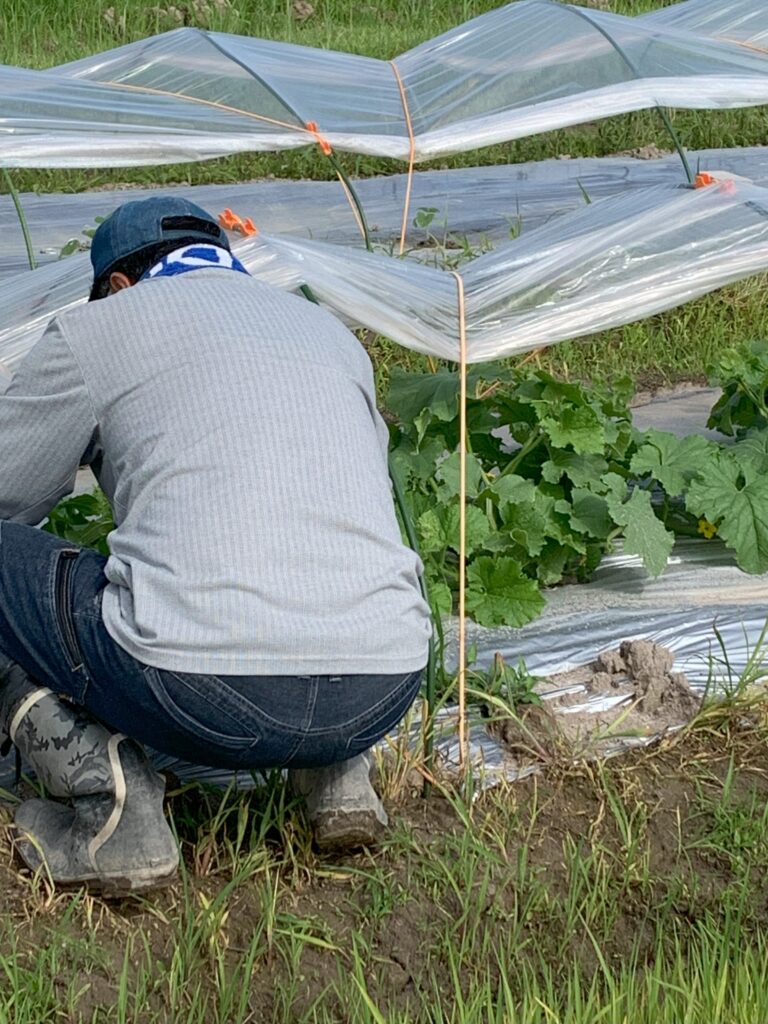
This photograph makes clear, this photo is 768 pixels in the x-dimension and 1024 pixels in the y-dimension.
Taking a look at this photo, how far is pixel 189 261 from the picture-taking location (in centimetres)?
233

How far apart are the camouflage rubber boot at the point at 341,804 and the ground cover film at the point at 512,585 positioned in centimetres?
6

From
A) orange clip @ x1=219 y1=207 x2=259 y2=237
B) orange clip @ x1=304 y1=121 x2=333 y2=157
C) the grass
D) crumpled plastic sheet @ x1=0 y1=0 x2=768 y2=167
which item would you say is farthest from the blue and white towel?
the grass

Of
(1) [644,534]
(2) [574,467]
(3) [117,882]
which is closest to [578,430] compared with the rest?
(2) [574,467]

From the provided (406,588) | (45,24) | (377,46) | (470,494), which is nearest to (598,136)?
(377,46)

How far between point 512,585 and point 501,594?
0.09 ft

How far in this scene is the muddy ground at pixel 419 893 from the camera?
2242mm

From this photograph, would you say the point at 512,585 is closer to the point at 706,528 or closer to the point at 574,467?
the point at 574,467

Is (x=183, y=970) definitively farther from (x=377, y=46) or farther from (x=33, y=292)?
(x=377, y=46)

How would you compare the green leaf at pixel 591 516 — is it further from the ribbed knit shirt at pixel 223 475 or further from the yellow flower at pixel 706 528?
the ribbed knit shirt at pixel 223 475

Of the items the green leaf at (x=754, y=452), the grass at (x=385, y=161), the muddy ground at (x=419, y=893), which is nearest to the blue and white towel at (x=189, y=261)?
the muddy ground at (x=419, y=893)

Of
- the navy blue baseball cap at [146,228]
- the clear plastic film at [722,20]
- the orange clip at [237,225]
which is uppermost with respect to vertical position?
the navy blue baseball cap at [146,228]

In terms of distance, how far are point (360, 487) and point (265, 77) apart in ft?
9.56

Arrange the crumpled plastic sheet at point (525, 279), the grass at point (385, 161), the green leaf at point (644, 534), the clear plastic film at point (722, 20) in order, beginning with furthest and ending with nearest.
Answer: the clear plastic film at point (722, 20)
the grass at point (385, 161)
the green leaf at point (644, 534)
the crumpled plastic sheet at point (525, 279)

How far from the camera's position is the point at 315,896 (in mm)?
2420
